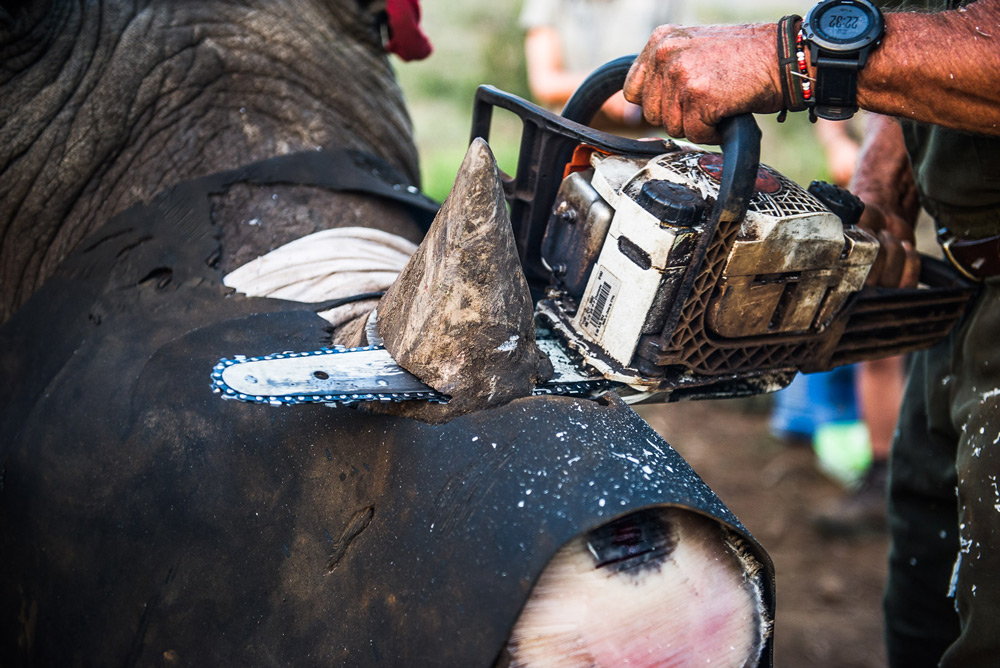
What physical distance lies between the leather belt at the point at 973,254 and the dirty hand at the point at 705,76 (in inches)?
25.4

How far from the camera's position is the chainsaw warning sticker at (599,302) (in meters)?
1.45

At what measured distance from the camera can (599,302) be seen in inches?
58.0

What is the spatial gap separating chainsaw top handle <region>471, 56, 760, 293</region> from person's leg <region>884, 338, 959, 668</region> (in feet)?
3.58

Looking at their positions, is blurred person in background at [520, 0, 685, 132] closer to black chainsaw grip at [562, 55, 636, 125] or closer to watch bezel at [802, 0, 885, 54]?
black chainsaw grip at [562, 55, 636, 125]

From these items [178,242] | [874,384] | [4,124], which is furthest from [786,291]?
[874,384]

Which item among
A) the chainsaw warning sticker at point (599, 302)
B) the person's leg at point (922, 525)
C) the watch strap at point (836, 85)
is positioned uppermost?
the watch strap at point (836, 85)

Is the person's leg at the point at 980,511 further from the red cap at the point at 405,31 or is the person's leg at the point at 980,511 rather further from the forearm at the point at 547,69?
the forearm at the point at 547,69

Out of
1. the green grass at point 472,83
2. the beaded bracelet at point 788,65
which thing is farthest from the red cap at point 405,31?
the green grass at point 472,83

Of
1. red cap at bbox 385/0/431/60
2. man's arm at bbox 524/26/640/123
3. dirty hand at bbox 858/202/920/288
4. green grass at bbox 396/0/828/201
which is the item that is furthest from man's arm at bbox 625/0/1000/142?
green grass at bbox 396/0/828/201

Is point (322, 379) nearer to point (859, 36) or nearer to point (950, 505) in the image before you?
point (859, 36)

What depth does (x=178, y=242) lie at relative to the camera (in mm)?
1723

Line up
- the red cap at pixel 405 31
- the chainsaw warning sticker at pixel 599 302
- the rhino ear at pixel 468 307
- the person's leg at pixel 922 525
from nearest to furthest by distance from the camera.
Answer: the rhino ear at pixel 468 307 < the chainsaw warning sticker at pixel 599 302 < the person's leg at pixel 922 525 < the red cap at pixel 405 31

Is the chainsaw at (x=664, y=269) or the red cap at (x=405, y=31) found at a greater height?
the red cap at (x=405, y=31)

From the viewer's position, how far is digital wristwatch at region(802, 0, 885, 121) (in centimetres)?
151
